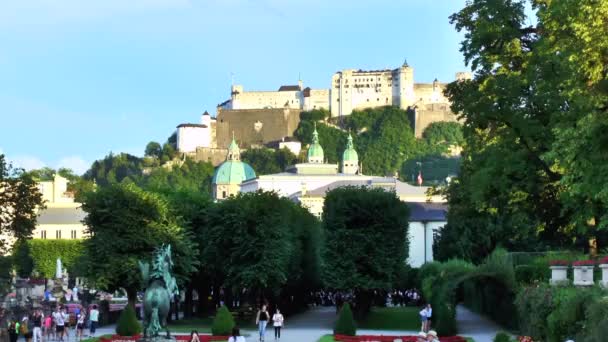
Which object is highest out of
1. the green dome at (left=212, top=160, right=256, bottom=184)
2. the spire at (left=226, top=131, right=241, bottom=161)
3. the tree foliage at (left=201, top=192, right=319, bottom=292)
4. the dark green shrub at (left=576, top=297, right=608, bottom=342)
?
the spire at (left=226, top=131, right=241, bottom=161)

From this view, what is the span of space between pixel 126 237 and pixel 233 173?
13371 cm

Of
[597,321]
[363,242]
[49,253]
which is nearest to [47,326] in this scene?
[363,242]

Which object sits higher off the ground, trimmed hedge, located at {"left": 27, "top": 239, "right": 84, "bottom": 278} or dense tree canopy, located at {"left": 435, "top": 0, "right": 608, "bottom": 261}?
dense tree canopy, located at {"left": 435, "top": 0, "right": 608, "bottom": 261}

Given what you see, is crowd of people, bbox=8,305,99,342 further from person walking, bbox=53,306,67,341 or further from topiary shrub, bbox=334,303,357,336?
topiary shrub, bbox=334,303,357,336

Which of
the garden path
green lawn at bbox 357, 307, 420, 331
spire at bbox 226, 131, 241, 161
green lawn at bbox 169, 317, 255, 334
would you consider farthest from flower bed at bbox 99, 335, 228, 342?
spire at bbox 226, 131, 241, 161

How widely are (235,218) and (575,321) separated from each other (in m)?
32.6

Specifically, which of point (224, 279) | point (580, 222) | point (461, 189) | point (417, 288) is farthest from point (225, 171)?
point (580, 222)

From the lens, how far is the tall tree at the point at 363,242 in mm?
56344

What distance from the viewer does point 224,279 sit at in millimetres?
59688

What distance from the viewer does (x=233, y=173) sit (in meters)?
188

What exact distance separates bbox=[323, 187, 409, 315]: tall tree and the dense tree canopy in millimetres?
13008

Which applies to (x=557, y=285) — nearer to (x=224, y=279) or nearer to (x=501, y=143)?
(x=501, y=143)

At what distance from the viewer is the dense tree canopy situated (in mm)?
Answer: 29141

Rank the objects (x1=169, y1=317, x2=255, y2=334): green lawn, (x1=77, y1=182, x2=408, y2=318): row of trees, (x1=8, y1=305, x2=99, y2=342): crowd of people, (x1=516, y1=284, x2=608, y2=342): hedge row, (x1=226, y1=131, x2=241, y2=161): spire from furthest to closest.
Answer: (x1=226, y1=131, x2=241, y2=161): spire, (x1=77, y1=182, x2=408, y2=318): row of trees, (x1=169, y1=317, x2=255, y2=334): green lawn, (x1=8, y1=305, x2=99, y2=342): crowd of people, (x1=516, y1=284, x2=608, y2=342): hedge row
